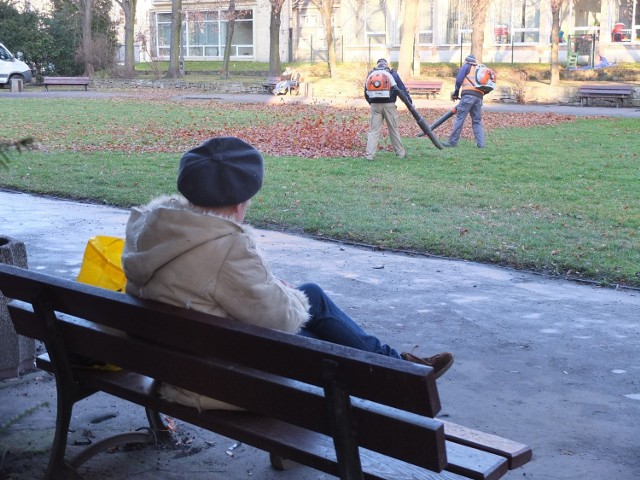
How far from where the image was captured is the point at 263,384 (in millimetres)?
2994

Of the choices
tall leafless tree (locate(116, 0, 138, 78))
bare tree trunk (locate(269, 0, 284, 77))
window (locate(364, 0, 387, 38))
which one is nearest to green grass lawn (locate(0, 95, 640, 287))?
bare tree trunk (locate(269, 0, 284, 77))

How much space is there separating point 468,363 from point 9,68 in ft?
128

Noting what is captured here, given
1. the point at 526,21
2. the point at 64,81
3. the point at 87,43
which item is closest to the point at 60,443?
the point at 64,81

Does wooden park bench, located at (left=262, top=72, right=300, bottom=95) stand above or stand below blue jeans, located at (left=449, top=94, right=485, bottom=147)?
above

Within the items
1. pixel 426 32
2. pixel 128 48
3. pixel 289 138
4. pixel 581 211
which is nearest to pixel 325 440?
pixel 581 211

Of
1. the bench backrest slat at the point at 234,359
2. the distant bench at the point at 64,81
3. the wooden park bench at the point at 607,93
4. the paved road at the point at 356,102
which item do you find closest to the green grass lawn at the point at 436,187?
the bench backrest slat at the point at 234,359

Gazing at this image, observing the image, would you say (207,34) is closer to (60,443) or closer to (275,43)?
(275,43)

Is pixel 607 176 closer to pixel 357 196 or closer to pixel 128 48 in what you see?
pixel 357 196

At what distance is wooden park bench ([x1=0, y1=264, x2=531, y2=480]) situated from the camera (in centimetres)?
266

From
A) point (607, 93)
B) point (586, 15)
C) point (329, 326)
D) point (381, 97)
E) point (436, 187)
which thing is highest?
point (586, 15)

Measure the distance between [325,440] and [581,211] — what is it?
8131 mm

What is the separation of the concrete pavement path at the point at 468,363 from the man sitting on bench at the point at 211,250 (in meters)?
0.66

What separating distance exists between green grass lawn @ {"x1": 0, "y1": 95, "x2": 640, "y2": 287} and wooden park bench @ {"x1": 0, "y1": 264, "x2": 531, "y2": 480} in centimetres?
95

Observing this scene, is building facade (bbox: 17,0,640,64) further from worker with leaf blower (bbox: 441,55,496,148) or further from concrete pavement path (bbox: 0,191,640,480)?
concrete pavement path (bbox: 0,191,640,480)
